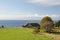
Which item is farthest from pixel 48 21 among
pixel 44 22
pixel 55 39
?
pixel 55 39

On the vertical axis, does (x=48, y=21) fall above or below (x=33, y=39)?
above

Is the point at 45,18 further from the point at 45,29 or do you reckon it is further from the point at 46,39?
the point at 46,39

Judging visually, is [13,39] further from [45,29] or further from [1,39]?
[45,29]

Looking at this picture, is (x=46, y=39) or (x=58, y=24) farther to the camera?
(x=58, y=24)

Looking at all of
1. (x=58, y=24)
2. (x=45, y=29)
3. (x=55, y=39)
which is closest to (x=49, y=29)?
(x=45, y=29)

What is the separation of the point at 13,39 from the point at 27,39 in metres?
2.38

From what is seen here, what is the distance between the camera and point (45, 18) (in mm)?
43188

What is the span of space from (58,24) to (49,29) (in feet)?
58.9

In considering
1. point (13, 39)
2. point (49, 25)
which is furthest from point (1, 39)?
point (49, 25)

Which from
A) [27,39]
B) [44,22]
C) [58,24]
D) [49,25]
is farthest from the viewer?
[58,24]

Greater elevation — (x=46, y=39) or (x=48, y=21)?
(x=48, y=21)

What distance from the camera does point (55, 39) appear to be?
27.9 m

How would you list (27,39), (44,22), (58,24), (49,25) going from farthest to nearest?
(58,24) < (44,22) < (49,25) < (27,39)

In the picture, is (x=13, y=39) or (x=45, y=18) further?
(x=45, y=18)
